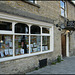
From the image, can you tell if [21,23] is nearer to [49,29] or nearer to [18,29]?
[18,29]

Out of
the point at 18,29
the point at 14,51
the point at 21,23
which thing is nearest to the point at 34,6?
the point at 21,23

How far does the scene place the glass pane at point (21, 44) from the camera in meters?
5.15

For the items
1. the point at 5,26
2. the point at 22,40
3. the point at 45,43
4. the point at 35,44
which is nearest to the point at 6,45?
the point at 5,26

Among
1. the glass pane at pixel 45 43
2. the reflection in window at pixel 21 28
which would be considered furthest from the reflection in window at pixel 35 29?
→ the glass pane at pixel 45 43

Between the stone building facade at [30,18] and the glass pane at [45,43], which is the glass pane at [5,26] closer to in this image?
the stone building facade at [30,18]

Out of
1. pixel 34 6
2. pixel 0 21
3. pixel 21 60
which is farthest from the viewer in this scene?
pixel 34 6

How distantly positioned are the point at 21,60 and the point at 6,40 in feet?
4.27

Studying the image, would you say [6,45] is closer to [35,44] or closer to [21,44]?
[21,44]

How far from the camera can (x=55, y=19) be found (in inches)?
317

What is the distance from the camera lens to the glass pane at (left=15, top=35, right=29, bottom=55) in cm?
515

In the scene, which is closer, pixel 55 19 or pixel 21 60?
pixel 21 60

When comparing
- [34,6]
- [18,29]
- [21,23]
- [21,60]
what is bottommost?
[21,60]

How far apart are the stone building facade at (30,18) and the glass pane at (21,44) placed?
0.37m

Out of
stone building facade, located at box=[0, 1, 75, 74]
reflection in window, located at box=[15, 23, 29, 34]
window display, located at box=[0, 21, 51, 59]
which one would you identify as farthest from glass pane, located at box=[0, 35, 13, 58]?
reflection in window, located at box=[15, 23, 29, 34]
